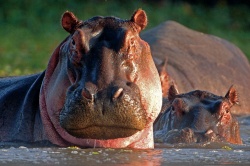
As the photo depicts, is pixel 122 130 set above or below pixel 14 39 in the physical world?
below

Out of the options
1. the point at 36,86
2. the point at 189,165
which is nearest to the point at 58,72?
the point at 36,86

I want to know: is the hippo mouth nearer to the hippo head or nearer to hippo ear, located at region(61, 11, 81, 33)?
the hippo head

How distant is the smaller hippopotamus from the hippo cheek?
146 centimetres

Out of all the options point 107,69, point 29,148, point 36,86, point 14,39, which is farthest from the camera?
point 14,39

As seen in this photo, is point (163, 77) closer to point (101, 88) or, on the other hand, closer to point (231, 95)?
point (231, 95)

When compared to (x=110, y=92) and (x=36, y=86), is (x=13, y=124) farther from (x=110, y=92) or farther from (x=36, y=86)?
(x=110, y=92)

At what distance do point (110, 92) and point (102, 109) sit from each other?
0.33 feet

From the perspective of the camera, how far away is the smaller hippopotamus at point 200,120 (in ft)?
22.1

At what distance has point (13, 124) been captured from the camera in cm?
598

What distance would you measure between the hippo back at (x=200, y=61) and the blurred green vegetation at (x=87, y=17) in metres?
6.05

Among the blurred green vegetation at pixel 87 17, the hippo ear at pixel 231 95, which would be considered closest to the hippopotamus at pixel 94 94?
the hippo ear at pixel 231 95

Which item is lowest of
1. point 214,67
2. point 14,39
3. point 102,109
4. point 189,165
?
point 189,165

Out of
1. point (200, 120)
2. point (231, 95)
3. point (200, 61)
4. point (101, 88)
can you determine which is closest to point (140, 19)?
point (101, 88)

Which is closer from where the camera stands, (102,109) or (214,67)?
(102,109)
